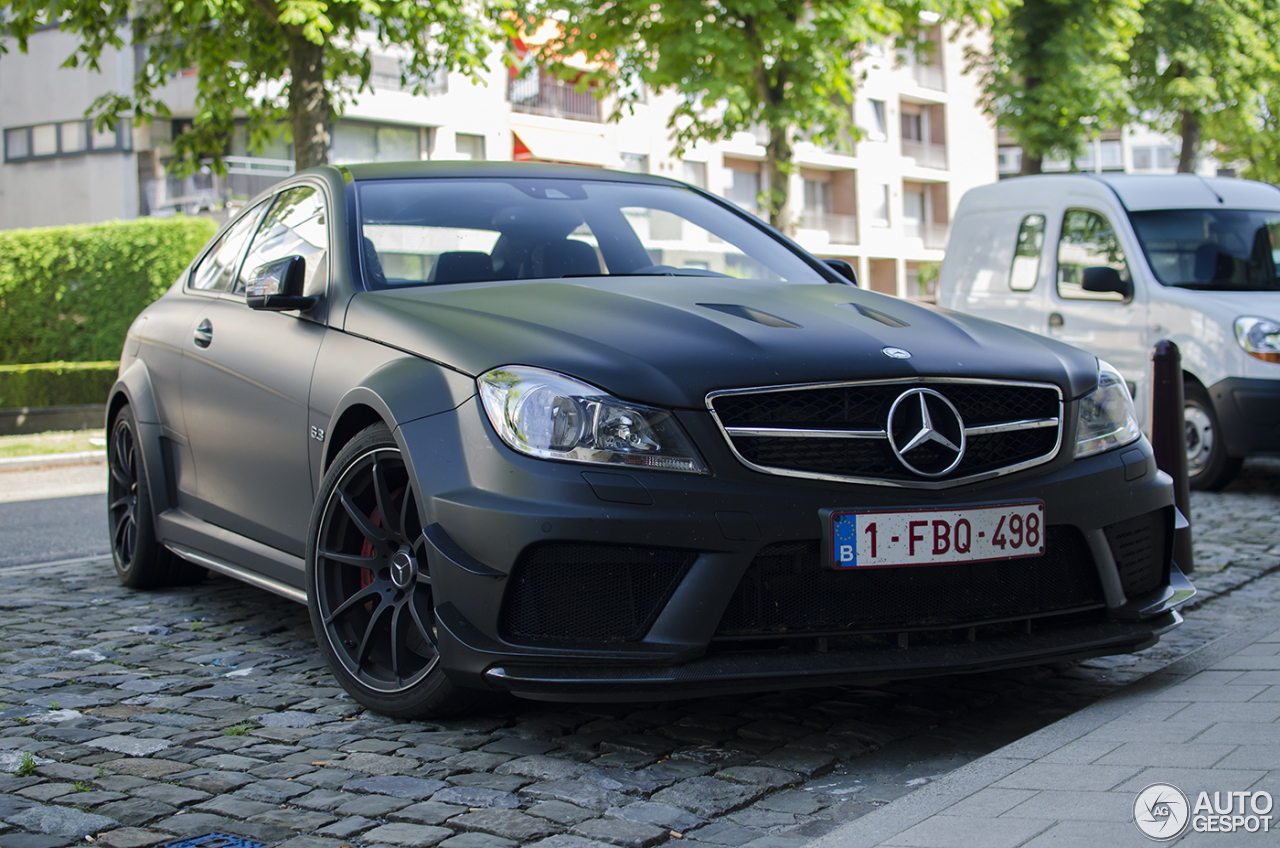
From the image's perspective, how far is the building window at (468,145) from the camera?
1395 inches

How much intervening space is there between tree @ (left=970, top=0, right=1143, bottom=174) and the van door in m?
11.9

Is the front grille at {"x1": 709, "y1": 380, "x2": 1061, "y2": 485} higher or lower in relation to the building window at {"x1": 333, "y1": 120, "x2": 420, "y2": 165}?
lower

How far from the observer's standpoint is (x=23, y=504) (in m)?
10.5

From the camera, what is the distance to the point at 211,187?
3209cm

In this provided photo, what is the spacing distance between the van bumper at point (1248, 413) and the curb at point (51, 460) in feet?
38.8

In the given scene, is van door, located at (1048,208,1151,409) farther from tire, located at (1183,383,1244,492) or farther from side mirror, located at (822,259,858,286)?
side mirror, located at (822,259,858,286)

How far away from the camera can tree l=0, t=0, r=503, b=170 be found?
1321 centimetres

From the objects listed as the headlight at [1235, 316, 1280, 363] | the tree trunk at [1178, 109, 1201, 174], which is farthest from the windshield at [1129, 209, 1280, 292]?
the tree trunk at [1178, 109, 1201, 174]

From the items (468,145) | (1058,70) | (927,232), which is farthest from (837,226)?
(1058,70)

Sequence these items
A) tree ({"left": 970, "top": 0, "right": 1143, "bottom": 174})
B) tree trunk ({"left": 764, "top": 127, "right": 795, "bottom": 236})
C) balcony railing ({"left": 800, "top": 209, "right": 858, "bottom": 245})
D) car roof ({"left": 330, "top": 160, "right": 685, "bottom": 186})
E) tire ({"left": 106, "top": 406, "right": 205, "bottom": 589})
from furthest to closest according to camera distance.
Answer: balcony railing ({"left": 800, "top": 209, "right": 858, "bottom": 245}), tree ({"left": 970, "top": 0, "right": 1143, "bottom": 174}), tree trunk ({"left": 764, "top": 127, "right": 795, "bottom": 236}), tire ({"left": 106, "top": 406, "right": 205, "bottom": 589}), car roof ({"left": 330, "top": 160, "right": 685, "bottom": 186})

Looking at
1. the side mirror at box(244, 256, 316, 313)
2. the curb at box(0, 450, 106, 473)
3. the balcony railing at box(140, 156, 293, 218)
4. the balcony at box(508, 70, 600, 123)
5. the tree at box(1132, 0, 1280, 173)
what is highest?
the balcony at box(508, 70, 600, 123)

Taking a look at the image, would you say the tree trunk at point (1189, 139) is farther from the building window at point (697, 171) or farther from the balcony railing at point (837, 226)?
the balcony railing at point (837, 226)

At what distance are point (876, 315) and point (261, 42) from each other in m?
12.5

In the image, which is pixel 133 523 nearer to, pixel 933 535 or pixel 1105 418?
pixel 933 535
